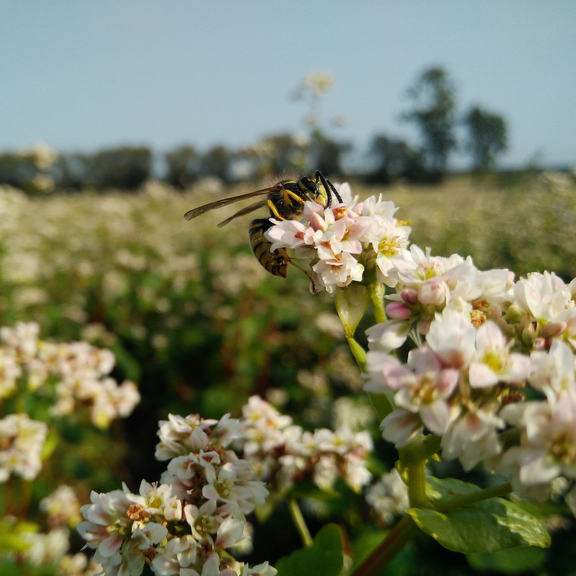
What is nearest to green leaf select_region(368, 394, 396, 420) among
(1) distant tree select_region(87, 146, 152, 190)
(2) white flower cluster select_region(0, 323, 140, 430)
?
(2) white flower cluster select_region(0, 323, 140, 430)

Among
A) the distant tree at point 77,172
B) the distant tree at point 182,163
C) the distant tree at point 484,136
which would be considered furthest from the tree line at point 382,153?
the distant tree at point 182,163

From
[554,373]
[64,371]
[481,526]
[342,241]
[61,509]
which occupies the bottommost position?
[61,509]

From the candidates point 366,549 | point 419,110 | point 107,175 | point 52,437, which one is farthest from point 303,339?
point 107,175

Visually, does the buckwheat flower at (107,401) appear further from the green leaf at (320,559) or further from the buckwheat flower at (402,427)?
the buckwheat flower at (402,427)

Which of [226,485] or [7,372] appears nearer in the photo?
[226,485]

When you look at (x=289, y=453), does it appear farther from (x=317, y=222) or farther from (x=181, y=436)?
(x=317, y=222)

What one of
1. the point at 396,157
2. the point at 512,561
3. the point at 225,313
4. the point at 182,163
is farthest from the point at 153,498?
the point at 182,163
